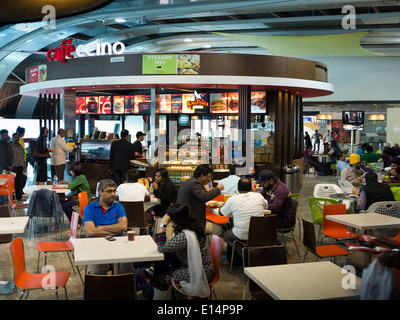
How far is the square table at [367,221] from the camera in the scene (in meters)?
4.84

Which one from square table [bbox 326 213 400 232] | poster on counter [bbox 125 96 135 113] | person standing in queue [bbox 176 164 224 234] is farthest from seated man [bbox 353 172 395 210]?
poster on counter [bbox 125 96 135 113]

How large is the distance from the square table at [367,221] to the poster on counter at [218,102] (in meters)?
7.84

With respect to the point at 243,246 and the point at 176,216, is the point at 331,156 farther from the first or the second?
the point at 176,216

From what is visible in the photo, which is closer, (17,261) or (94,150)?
(17,261)

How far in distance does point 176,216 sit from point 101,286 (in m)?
0.85

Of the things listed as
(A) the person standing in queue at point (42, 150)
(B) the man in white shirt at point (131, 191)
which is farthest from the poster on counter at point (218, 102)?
(B) the man in white shirt at point (131, 191)

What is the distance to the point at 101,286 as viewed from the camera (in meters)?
2.97

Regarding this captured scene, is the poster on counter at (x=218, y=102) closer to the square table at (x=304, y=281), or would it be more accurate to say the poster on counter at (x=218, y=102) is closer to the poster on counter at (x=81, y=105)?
the poster on counter at (x=81, y=105)

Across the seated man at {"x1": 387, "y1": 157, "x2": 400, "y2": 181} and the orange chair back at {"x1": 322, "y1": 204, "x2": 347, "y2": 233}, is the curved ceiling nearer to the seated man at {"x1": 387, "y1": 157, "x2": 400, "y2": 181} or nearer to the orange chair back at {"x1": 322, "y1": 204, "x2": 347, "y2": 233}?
the seated man at {"x1": 387, "y1": 157, "x2": 400, "y2": 181}

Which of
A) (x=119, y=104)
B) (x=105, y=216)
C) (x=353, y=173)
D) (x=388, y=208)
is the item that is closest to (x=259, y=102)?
(x=353, y=173)

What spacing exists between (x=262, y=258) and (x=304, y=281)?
0.64 m

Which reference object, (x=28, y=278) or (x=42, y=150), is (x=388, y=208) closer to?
(x=28, y=278)

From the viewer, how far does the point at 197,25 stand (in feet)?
49.4
